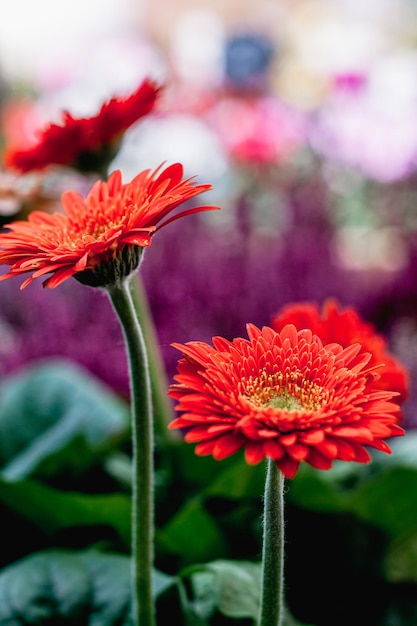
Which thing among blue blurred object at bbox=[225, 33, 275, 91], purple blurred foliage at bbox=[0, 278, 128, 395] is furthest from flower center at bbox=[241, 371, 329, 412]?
blue blurred object at bbox=[225, 33, 275, 91]

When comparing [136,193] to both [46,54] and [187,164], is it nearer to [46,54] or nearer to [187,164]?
[187,164]

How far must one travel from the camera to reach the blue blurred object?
1657 millimetres

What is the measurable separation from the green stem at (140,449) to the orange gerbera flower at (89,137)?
11 centimetres

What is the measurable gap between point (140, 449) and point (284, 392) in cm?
8

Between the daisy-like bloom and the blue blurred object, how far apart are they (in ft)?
4.83

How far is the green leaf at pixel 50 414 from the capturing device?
58cm

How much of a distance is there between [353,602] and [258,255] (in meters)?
0.59

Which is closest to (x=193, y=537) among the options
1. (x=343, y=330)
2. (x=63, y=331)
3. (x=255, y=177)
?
(x=343, y=330)

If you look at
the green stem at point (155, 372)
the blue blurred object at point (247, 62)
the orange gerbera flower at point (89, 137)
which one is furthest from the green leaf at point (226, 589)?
the blue blurred object at point (247, 62)

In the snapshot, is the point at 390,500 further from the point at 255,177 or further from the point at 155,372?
the point at 255,177

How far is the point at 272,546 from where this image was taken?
26 cm

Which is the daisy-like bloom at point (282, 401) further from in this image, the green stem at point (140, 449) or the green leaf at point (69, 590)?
the green leaf at point (69, 590)

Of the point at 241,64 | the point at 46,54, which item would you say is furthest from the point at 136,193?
the point at 46,54

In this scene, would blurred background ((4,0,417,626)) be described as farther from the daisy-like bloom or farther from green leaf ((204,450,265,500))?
the daisy-like bloom
